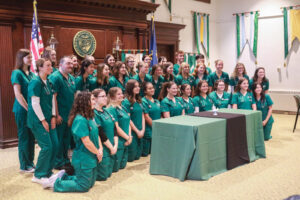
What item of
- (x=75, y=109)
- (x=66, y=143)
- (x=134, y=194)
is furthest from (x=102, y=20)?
(x=134, y=194)

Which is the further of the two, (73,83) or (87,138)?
(73,83)

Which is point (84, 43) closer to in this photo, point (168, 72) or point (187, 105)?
point (168, 72)

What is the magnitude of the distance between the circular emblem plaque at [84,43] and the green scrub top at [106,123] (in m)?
3.04

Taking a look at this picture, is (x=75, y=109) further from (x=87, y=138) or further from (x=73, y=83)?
(x=73, y=83)

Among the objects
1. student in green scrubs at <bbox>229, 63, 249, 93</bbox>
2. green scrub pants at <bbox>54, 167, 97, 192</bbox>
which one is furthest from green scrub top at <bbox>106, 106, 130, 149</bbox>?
student in green scrubs at <bbox>229, 63, 249, 93</bbox>

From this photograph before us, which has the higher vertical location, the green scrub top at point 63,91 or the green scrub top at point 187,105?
the green scrub top at point 63,91

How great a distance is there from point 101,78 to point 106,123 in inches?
40.9

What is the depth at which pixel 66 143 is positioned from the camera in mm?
4188

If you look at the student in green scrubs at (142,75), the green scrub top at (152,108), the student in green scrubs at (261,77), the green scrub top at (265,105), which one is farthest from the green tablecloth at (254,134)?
the student in green scrubs at (261,77)

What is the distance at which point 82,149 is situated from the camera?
3281mm

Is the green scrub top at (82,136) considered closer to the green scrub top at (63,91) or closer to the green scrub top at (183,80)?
the green scrub top at (63,91)

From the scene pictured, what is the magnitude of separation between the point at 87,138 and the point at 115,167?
92cm

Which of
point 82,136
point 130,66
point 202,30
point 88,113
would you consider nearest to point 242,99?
point 130,66

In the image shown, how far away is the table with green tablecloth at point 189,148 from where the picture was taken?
348 centimetres
